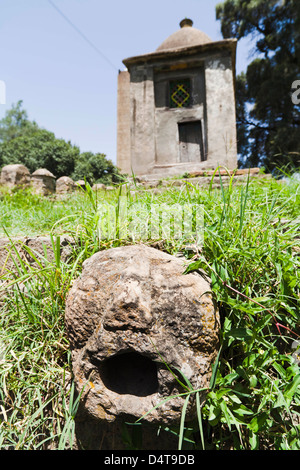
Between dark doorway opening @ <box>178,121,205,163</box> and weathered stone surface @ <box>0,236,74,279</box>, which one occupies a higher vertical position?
dark doorway opening @ <box>178,121,205,163</box>

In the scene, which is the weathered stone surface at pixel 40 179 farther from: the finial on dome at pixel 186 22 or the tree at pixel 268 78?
the tree at pixel 268 78

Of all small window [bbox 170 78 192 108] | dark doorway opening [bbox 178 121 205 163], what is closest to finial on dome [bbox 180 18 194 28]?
small window [bbox 170 78 192 108]

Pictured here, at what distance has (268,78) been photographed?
1491 cm

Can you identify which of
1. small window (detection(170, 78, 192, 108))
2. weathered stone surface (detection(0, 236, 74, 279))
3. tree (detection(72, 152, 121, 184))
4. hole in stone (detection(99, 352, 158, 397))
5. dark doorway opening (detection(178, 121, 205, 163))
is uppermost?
tree (detection(72, 152, 121, 184))

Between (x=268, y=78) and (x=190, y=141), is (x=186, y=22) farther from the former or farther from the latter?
(x=268, y=78)

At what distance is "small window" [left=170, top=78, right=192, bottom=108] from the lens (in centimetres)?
757

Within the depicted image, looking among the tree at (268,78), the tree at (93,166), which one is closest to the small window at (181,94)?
the tree at (268,78)

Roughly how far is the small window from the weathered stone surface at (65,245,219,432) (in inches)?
283

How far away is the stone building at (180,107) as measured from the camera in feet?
22.9

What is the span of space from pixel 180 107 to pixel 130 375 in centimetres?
744

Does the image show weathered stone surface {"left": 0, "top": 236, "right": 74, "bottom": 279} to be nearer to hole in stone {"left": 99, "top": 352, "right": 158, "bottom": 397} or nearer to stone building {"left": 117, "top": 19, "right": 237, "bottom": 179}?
hole in stone {"left": 99, "top": 352, "right": 158, "bottom": 397}

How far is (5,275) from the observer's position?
1975 millimetres

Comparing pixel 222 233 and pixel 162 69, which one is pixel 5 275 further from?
pixel 162 69
